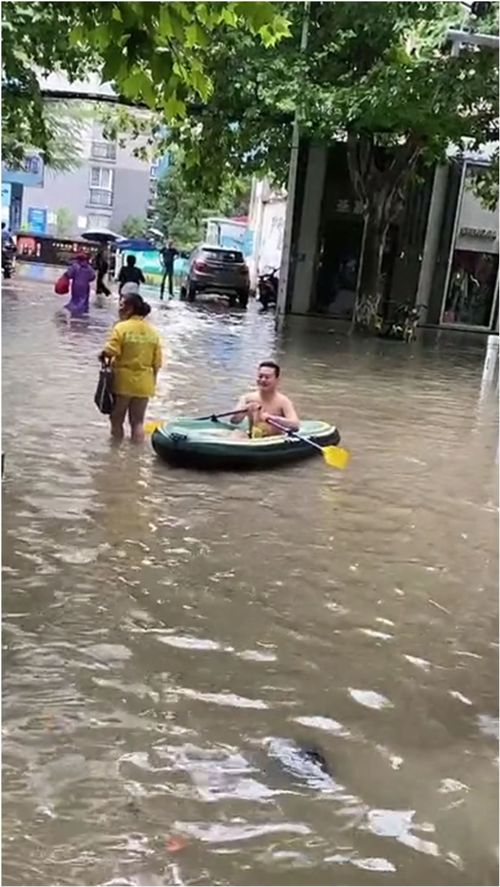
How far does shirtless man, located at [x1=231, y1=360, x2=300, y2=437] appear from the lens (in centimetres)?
843

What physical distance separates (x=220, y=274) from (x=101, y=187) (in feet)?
83.3

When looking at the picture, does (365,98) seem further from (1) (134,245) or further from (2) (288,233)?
(1) (134,245)

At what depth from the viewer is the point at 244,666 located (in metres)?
4.52

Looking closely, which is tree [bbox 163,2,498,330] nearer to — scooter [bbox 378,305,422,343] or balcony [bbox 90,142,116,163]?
scooter [bbox 378,305,422,343]

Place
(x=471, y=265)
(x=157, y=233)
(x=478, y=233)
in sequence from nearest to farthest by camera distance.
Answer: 1. (x=478, y=233)
2. (x=471, y=265)
3. (x=157, y=233)

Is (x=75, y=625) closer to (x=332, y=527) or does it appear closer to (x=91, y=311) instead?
(x=332, y=527)

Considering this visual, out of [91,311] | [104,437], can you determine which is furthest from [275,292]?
[104,437]

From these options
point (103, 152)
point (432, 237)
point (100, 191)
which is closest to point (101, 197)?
point (100, 191)

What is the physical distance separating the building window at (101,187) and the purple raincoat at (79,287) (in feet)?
100

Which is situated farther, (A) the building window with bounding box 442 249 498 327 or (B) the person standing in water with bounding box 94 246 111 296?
(A) the building window with bounding box 442 249 498 327

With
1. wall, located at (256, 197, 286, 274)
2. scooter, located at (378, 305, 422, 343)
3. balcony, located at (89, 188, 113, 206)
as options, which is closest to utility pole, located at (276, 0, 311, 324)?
scooter, located at (378, 305, 422, 343)

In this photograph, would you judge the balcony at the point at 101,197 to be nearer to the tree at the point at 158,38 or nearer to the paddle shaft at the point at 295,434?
the paddle shaft at the point at 295,434

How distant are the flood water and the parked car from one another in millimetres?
15569

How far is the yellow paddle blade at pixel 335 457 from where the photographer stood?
8375mm
